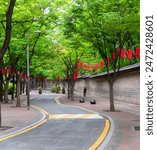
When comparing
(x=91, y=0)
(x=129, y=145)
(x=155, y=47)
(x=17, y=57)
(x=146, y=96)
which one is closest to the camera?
(x=146, y=96)

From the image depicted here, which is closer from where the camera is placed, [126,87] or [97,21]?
[97,21]

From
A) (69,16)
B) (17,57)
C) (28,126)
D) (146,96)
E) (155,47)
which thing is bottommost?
(28,126)

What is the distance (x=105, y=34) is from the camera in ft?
91.4

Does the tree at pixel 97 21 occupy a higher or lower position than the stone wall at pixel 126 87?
higher

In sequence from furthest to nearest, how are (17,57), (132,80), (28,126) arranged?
(132,80)
(17,57)
(28,126)

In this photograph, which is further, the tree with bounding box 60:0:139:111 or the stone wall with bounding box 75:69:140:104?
the stone wall with bounding box 75:69:140:104

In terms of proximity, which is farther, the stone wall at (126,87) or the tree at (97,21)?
the stone wall at (126,87)

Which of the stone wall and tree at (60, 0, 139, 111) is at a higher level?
tree at (60, 0, 139, 111)

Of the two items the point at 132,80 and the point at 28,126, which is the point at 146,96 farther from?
the point at 132,80

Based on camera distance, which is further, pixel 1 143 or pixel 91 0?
pixel 91 0

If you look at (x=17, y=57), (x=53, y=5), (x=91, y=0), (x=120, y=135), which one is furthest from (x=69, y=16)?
(x=120, y=135)

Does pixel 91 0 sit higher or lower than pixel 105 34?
higher

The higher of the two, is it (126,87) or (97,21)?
(97,21)

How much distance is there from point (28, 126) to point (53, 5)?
16.7 metres
